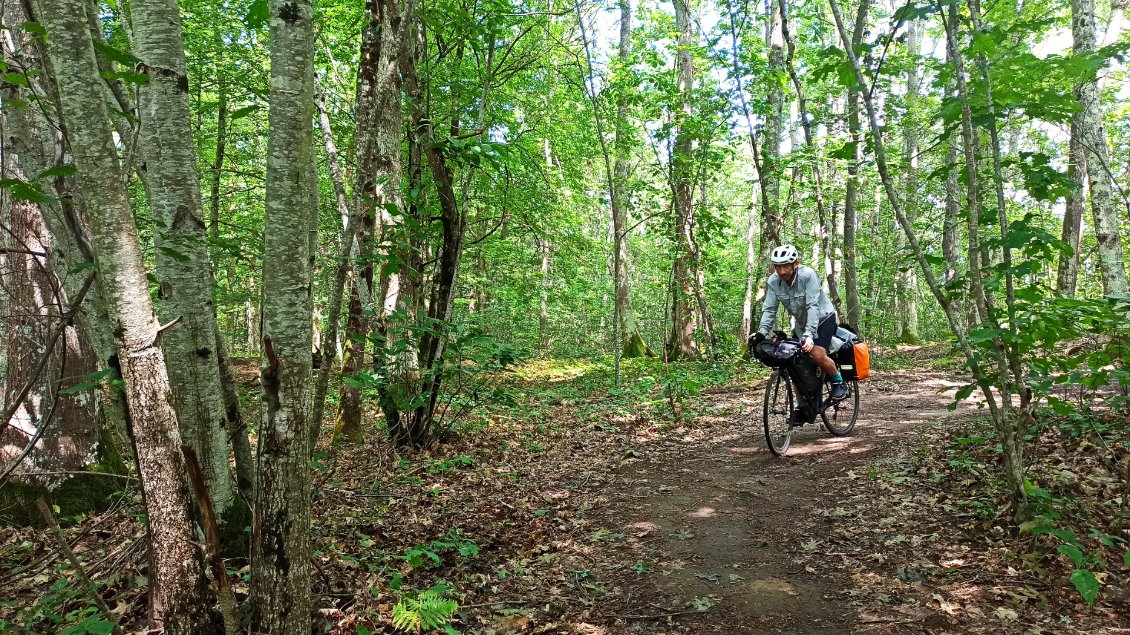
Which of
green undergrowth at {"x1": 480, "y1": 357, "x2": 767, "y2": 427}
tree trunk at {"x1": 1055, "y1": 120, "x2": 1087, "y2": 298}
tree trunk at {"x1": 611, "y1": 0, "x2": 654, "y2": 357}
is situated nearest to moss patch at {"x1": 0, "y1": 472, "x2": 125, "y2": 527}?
green undergrowth at {"x1": 480, "y1": 357, "x2": 767, "y2": 427}

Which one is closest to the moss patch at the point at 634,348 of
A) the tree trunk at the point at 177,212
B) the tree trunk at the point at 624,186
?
the tree trunk at the point at 624,186

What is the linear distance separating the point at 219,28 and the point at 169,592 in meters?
10.4

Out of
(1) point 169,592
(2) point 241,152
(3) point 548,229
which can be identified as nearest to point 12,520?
(1) point 169,592

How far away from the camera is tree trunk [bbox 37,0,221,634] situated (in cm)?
219

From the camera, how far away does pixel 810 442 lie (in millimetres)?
6824

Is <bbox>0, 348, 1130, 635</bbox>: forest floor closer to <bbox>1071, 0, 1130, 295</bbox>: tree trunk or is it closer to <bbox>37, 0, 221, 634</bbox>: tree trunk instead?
<bbox>37, 0, 221, 634</bbox>: tree trunk

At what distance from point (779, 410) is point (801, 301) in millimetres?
1248

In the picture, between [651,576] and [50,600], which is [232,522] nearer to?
[50,600]

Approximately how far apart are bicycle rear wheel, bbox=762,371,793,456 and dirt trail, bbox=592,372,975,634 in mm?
183

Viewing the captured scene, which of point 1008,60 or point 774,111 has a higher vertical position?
point 774,111

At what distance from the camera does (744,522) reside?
479cm

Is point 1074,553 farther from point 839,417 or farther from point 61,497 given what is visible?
point 61,497

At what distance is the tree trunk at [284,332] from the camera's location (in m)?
2.52

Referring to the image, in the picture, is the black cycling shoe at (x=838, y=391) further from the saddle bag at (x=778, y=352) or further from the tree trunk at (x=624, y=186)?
the tree trunk at (x=624, y=186)
